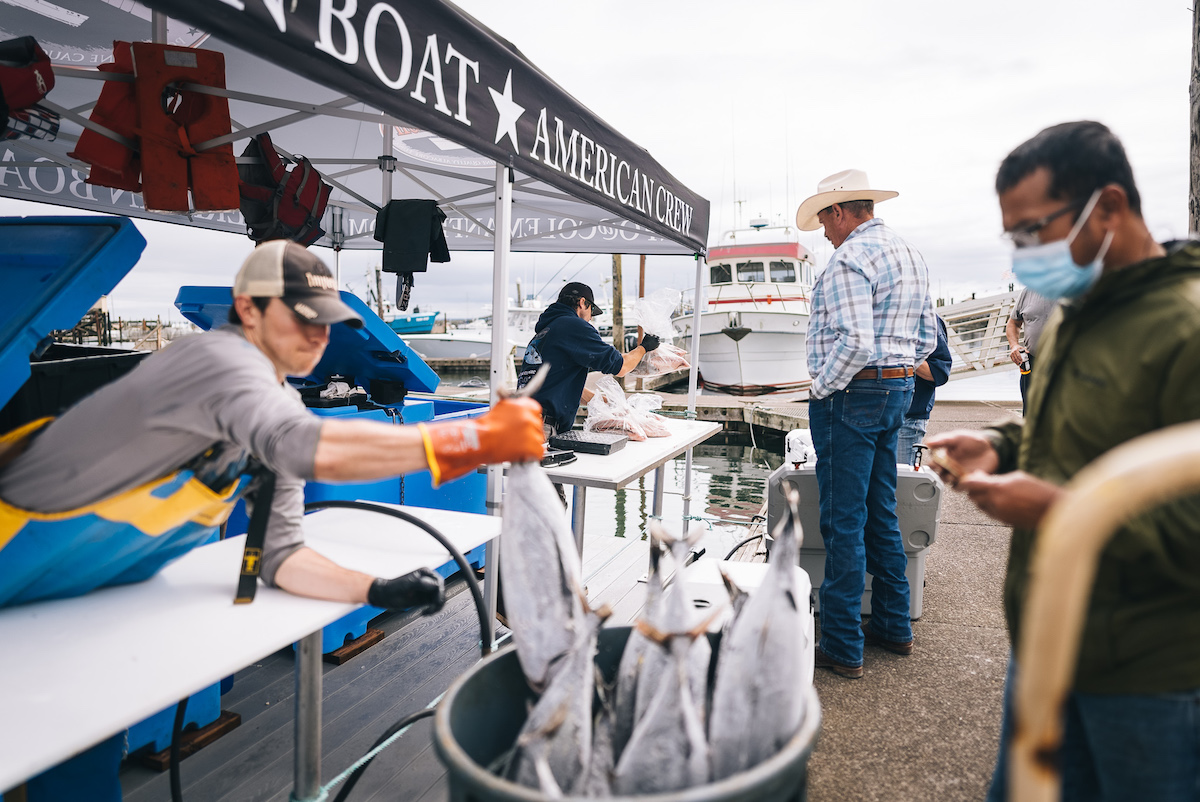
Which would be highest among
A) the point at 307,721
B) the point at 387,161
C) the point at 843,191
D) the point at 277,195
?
the point at 387,161

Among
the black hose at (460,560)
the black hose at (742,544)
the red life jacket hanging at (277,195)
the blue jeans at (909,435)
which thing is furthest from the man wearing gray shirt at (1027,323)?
the red life jacket hanging at (277,195)

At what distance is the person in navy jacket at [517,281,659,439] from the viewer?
396 centimetres

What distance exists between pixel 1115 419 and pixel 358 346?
3200 mm

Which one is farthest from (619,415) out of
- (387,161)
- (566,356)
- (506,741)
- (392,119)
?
(506,741)

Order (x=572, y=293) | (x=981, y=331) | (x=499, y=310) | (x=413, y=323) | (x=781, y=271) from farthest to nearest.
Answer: (x=413, y=323) → (x=781, y=271) → (x=981, y=331) → (x=572, y=293) → (x=499, y=310)

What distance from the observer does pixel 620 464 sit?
134 inches

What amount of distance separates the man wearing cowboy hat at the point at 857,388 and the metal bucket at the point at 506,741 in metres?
2.00

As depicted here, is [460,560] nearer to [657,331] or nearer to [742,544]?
[742,544]

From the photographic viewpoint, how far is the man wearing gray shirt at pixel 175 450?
4.20 ft

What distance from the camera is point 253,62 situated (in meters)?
3.91

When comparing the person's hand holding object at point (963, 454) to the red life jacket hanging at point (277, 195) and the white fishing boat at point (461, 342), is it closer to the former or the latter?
the red life jacket hanging at point (277, 195)

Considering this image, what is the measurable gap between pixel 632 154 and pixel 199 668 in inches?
136

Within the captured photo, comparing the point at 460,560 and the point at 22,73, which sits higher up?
the point at 22,73

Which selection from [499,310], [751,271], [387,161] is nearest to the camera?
[499,310]
